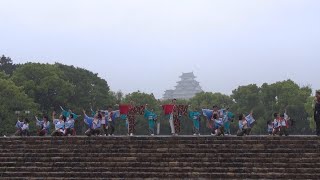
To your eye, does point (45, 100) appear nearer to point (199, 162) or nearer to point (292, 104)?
point (292, 104)

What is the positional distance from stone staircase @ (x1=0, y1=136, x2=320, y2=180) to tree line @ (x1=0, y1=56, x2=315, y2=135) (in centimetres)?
1954

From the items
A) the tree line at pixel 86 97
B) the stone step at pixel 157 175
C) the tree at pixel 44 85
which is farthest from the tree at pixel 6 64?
the stone step at pixel 157 175

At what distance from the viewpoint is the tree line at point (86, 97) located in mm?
34719

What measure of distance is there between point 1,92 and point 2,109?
1.39 m

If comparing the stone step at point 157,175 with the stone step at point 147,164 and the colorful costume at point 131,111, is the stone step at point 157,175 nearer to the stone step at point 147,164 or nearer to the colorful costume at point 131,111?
the stone step at point 147,164

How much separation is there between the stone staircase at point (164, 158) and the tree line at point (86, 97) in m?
19.5

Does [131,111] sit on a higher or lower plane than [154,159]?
higher

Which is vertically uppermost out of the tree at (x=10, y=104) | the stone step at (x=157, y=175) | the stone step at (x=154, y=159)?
the tree at (x=10, y=104)

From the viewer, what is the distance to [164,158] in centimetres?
1402

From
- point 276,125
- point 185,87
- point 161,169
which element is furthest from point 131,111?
point 185,87

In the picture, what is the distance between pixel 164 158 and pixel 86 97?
93.2ft

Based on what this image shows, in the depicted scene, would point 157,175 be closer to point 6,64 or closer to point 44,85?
point 44,85

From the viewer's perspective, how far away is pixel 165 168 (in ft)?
44.4

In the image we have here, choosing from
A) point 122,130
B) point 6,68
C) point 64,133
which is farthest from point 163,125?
point 64,133
